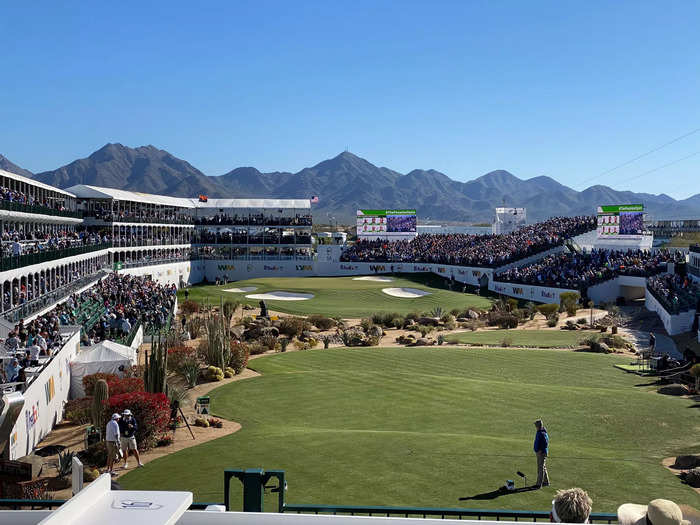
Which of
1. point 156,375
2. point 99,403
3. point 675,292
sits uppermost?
point 675,292

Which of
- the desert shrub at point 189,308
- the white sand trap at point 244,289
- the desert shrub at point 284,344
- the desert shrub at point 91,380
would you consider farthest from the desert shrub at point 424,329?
the white sand trap at point 244,289

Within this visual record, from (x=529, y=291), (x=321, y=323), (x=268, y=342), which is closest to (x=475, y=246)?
(x=529, y=291)

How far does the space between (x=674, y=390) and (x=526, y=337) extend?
53.9ft

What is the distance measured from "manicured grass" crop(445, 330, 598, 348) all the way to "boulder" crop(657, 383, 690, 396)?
1267 cm

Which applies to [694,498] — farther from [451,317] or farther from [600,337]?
[451,317]

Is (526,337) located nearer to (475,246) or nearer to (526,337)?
(526,337)

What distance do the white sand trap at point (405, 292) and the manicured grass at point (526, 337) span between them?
61.7 ft

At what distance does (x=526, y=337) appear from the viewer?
39.1 m

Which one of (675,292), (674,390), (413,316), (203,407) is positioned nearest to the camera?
(203,407)

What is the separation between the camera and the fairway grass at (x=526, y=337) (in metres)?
36.6

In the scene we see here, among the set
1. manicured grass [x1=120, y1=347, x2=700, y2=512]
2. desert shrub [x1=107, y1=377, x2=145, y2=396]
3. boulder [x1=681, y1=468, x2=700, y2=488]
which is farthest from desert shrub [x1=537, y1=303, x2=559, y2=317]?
boulder [x1=681, y1=468, x2=700, y2=488]

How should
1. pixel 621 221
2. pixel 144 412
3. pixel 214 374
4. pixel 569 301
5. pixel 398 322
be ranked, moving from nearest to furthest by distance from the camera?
pixel 144 412
pixel 214 374
pixel 398 322
pixel 569 301
pixel 621 221

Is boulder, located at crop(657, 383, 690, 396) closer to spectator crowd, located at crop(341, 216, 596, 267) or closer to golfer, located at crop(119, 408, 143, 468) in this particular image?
golfer, located at crop(119, 408, 143, 468)

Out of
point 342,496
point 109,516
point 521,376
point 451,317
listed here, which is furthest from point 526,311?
point 109,516
